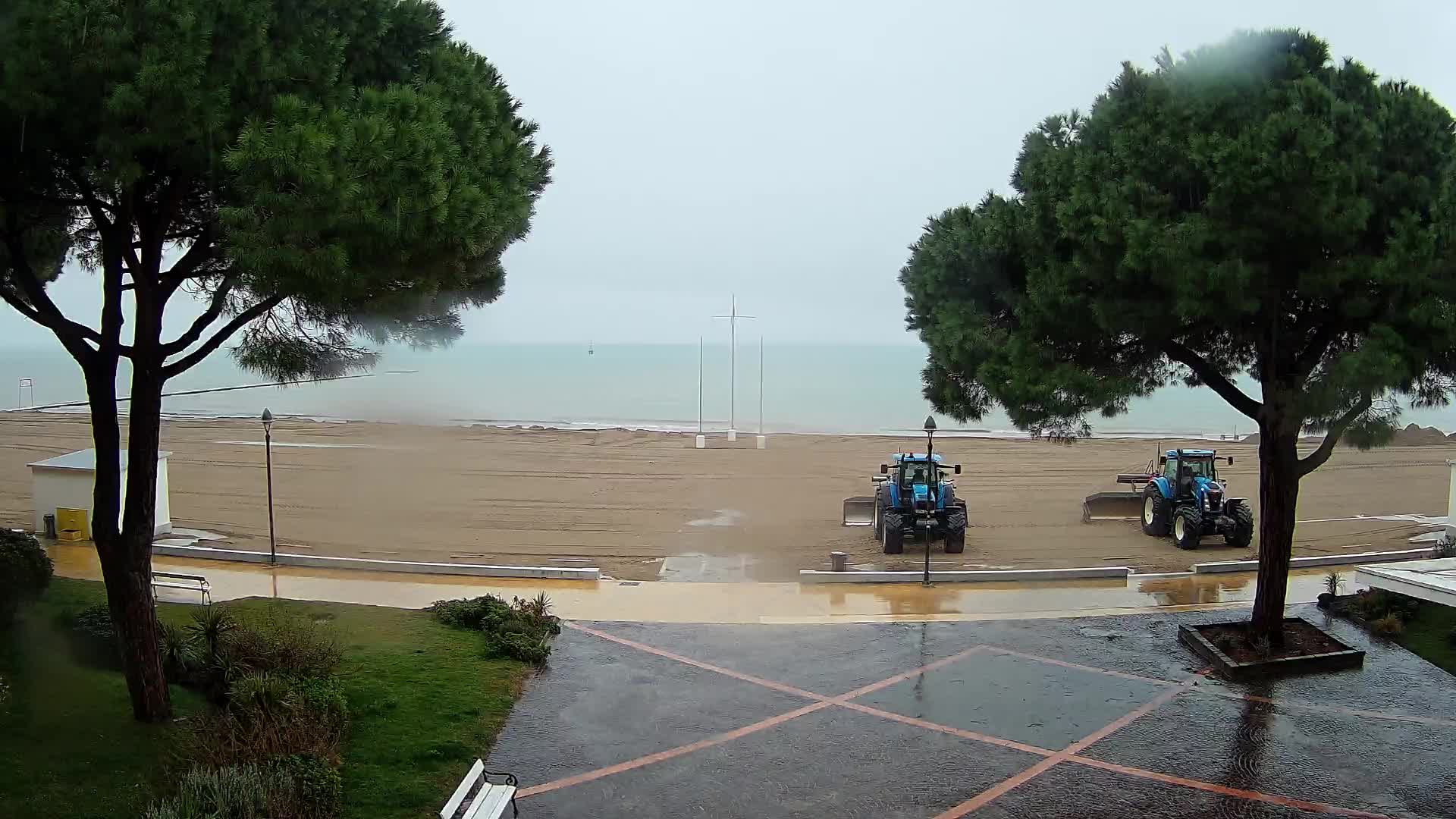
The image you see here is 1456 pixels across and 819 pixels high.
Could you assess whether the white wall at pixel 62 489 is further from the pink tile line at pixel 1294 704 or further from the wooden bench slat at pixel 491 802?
the pink tile line at pixel 1294 704

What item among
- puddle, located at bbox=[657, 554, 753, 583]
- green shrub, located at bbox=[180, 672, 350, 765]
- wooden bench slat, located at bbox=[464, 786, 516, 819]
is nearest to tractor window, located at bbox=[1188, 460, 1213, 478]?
puddle, located at bbox=[657, 554, 753, 583]

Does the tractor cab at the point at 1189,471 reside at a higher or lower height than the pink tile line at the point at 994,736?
higher

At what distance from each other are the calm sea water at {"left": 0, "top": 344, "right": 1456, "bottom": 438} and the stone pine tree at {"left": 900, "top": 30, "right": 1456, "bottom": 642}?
66.3 ft

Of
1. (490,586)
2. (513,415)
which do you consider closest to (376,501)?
(490,586)

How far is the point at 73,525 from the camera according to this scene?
16781 millimetres

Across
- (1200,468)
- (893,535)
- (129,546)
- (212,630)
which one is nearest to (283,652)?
(212,630)

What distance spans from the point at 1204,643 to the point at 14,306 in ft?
40.3

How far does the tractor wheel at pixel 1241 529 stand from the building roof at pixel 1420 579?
545cm

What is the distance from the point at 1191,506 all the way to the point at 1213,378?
9.14 metres

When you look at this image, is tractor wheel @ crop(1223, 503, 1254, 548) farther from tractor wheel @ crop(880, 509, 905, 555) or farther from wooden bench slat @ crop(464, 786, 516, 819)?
wooden bench slat @ crop(464, 786, 516, 819)

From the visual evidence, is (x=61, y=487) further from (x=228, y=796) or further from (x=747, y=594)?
(x=228, y=796)

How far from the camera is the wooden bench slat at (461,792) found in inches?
231

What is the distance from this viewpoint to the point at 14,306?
24.8 ft

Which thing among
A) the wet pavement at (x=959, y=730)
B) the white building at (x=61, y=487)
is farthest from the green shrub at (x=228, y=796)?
the white building at (x=61, y=487)
